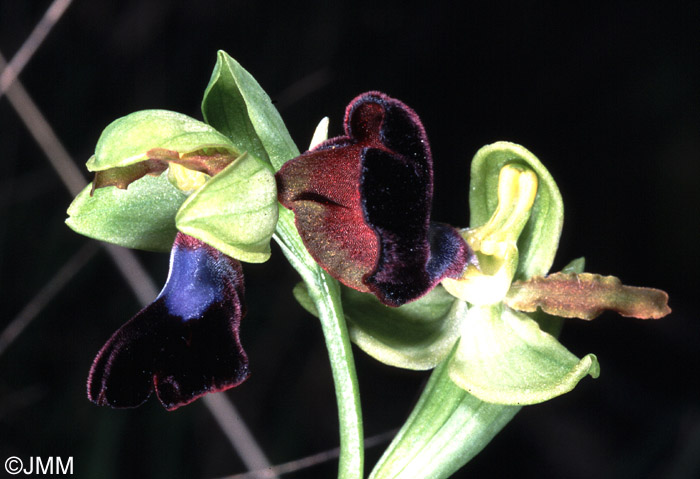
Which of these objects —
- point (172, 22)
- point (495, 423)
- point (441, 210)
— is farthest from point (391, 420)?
point (495, 423)

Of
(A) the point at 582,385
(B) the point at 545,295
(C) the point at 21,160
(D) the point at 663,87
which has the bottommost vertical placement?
(A) the point at 582,385

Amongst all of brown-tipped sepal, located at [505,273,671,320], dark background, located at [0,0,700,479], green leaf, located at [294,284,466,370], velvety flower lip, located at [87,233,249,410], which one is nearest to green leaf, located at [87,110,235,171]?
velvety flower lip, located at [87,233,249,410]

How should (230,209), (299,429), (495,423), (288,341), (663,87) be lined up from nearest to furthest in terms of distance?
(230,209), (495,423), (299,429), (288,341), (663,87)

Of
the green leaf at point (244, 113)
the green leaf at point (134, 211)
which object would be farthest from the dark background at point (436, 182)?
the green leaf at point (244, 113)

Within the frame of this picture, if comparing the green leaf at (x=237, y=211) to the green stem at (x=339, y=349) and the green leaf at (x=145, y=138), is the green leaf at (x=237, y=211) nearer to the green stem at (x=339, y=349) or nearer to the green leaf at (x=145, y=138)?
the green leaf at (x=145, y=138)

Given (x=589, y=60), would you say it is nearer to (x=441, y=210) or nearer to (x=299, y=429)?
(x=441, y=210)

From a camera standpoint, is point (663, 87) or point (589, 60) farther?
point (589, 60)
